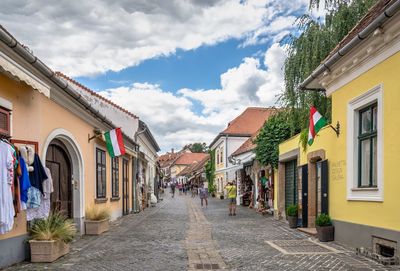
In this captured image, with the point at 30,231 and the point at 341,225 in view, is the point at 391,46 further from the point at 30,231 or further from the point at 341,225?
the point at 30,231

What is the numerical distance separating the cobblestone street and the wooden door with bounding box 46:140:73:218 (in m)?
1.11

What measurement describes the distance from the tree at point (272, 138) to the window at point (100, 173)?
742 centimetres

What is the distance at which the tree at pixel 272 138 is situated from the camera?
775 inches

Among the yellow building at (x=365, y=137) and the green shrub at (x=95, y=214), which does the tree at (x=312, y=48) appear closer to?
the yellow building at (x=365, y=137)

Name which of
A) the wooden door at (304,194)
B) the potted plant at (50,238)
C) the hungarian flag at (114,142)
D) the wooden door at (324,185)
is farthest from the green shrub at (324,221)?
the hungarian flag at (114,142)

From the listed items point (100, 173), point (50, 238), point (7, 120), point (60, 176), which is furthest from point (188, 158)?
point (7, 120)

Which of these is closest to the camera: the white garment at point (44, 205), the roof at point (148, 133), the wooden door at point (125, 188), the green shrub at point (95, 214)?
the white garment at point (44, 205)

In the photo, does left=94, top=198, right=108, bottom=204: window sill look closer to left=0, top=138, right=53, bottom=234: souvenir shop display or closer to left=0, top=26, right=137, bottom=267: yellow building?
left=0, top=26, right=137, bottom=267: yellow building

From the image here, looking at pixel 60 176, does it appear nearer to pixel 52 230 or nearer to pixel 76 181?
pixel 76 181

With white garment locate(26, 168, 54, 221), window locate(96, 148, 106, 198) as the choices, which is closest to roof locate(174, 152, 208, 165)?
window locate(96, 148, 106, 198)

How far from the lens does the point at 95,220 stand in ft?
42.8

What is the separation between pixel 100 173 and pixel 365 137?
9.22 metres

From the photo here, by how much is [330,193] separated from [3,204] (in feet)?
25.2

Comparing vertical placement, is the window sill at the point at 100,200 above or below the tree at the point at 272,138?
below
